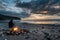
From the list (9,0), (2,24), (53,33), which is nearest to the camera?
(53,33)

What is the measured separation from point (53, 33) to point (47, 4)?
5.47ft

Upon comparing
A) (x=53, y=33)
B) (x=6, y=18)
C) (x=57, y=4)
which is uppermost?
(x=57, y=4)

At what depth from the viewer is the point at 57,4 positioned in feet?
20.7

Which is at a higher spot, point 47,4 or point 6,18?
point 47,4

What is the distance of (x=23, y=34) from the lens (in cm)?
481

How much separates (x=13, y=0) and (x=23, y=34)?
6.77ft

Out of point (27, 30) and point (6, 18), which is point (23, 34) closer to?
point (27, 30)

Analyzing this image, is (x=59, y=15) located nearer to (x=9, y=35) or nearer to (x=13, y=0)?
(x=13, y=0)

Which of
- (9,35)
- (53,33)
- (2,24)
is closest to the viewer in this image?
(9,35)

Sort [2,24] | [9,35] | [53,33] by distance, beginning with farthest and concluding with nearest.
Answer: [2,24] → [53,33] → [9,35]

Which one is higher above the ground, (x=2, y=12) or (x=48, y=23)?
(x=2, y=12)

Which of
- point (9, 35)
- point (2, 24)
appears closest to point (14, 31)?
point (9, 35)

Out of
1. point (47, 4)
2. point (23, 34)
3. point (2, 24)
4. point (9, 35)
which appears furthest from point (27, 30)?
point (47, 4)

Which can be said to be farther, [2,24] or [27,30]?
[2,24]
